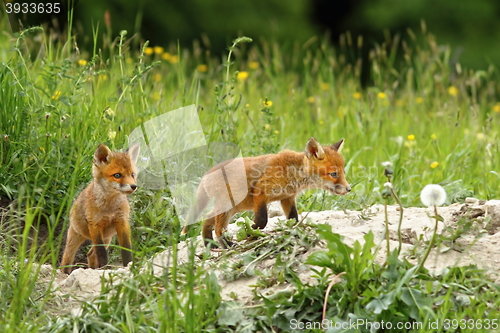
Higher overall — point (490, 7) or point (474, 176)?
point (490, 7)

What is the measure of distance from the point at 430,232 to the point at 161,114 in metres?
2.67

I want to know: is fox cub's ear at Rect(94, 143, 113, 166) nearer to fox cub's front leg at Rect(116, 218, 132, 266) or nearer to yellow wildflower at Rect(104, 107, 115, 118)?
fox cub's front leg at Rect(116, 218, 132, 266)

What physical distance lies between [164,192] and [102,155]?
32.8 inches

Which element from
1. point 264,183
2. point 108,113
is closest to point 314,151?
point 264,183

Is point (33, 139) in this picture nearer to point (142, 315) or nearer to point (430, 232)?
point (142, 315)

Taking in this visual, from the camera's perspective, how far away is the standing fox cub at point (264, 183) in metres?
4.10

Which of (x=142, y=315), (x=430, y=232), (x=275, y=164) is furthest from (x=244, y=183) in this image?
(x=142, y=315)

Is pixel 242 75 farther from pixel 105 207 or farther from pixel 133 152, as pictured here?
pixel 105 207

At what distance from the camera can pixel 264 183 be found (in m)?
4.14

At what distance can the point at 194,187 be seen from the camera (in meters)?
4.55

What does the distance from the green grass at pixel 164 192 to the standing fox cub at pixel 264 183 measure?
0.28m

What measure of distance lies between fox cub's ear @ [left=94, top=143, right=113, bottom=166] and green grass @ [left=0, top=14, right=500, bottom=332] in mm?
173

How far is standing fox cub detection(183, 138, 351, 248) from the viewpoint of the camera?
4.10 metres

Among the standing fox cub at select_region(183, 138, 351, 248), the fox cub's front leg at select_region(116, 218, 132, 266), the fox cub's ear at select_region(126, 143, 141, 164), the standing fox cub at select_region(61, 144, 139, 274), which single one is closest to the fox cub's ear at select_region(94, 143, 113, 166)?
the standing fox cub at select_region(61, 144, 139, 274)
